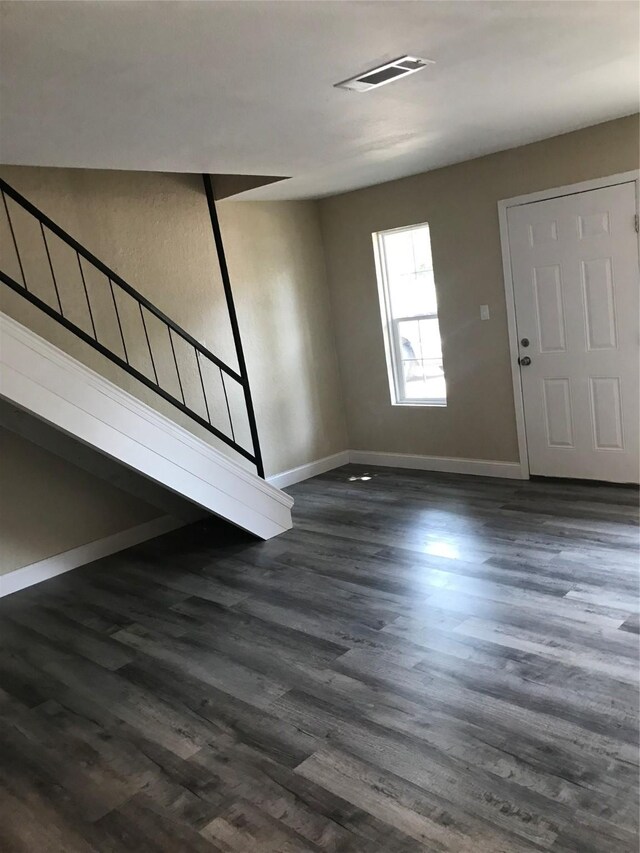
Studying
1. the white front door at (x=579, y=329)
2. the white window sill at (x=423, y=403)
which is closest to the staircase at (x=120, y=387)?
the white window sill at (x=423, y=403)

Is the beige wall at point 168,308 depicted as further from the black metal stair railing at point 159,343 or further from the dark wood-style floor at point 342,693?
the dark wood-style floor at point 342,693

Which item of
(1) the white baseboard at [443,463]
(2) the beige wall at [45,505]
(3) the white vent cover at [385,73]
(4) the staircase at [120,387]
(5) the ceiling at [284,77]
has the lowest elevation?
(1) the white baseboard at [443,463]

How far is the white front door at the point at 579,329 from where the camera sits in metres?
4.48

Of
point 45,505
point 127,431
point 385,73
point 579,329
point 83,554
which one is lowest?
point 83,554

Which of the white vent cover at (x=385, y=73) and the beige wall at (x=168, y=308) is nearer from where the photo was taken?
the white vent cover at (x=385, y=73)

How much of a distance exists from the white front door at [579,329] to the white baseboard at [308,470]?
74.9 inches

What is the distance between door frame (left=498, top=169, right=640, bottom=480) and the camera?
4.49 m

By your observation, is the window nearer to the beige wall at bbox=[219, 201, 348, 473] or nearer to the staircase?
the beige wall at bbox=[219, 201, 348, 473]

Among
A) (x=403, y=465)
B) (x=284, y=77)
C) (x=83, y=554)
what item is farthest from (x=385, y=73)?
(x=403, y=465)

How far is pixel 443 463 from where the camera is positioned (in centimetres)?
577

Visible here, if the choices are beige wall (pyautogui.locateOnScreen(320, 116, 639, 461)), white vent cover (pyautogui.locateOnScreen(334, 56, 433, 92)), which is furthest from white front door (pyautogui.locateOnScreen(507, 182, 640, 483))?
white vent cover (pyautogui.locateOnScreen(334, 56, 433, 92))

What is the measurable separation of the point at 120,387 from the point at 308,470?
2234mm

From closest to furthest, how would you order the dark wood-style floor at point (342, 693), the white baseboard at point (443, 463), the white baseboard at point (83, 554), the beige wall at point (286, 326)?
1. the dark wood-style floor at point (342, 693)
2. the white baseboard at point (83, 554)
3. the white baseboard at point (443, 463)
4. the beige wall at point (286, 326)

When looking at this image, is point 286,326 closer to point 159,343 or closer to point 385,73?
point 159,343
